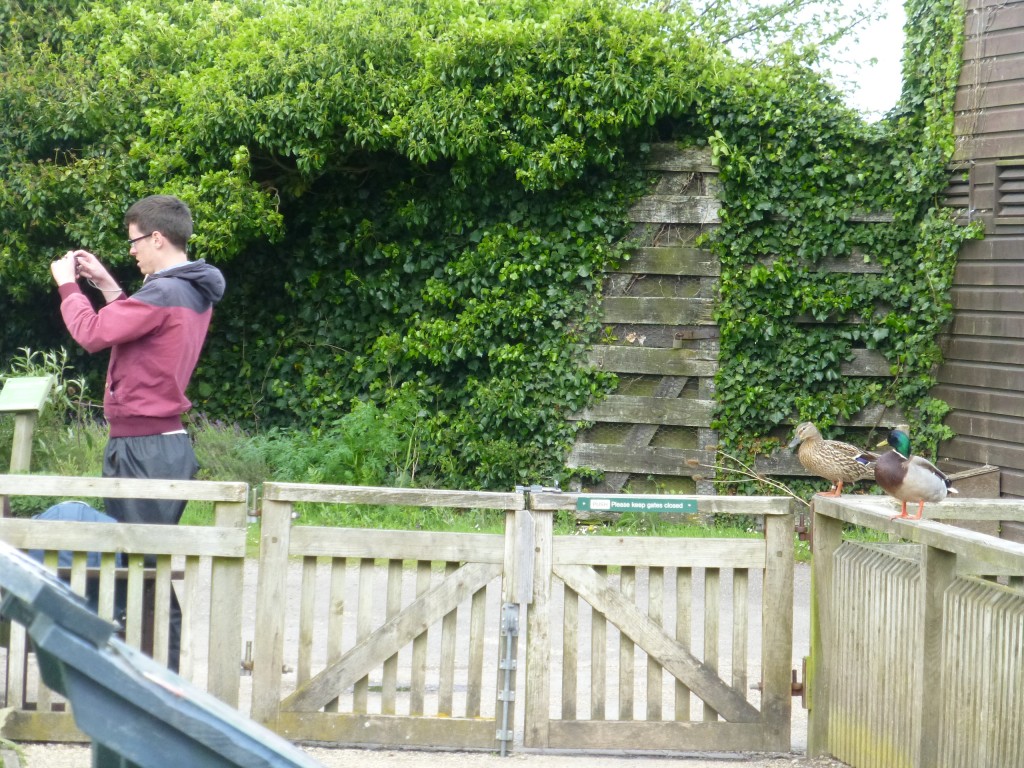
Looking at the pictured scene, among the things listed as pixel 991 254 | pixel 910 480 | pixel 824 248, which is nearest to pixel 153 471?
pixel 910 480

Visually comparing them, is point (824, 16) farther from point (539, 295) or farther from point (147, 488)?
point (147, 488)

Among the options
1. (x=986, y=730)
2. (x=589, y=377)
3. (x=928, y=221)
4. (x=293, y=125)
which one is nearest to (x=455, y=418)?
(x=589, y=377)

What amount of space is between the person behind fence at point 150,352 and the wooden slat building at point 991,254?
22.6 ft

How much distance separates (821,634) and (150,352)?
3.03 metres

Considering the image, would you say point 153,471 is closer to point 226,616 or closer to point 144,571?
point 144,571

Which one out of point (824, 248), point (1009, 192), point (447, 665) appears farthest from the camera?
point (824, 248)

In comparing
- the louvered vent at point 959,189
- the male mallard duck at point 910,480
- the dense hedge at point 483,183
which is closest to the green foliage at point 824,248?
the dense hedge at point 483,183

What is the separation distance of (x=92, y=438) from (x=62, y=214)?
2.56m

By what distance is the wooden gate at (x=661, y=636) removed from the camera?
470 cm

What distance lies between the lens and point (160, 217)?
4.86 meters

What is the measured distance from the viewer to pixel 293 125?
10.5 meters

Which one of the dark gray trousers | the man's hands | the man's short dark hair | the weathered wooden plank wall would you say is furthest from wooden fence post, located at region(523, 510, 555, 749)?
the weathered wooden plank wall

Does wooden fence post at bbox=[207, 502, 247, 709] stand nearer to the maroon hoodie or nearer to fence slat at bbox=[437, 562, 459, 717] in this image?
the maroon hoodie

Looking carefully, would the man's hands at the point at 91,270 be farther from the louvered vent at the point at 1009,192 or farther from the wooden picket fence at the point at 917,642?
the louvered vent at the point at 1009,192
